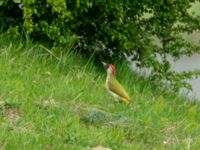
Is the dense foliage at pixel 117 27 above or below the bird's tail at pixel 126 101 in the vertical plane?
above

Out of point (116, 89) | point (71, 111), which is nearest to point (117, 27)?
point (116, 89)

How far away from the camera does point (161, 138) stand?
6020 mm

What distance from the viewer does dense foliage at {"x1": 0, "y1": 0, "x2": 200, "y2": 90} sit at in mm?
8047

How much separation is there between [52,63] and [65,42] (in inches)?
17.9

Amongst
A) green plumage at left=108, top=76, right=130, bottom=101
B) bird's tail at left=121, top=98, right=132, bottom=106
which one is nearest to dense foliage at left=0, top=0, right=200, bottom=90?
green plumage at left=108, top=76, right=130, bottom=101

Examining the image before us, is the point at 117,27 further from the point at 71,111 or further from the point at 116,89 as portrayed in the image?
the point at 71,111

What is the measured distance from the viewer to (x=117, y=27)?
8594 millimetres

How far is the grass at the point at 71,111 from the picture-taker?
547cm

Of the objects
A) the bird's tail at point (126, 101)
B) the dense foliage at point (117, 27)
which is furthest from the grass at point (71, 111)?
the dense foliage at point (117, 27)

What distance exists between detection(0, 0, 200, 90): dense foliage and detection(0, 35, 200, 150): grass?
0.33 meters

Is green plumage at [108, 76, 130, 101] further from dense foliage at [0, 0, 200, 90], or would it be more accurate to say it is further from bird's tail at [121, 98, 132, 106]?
dense foliage at [0, 0, 200, 90]

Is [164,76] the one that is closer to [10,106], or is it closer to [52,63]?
[52,63]

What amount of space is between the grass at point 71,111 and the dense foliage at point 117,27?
0.33m

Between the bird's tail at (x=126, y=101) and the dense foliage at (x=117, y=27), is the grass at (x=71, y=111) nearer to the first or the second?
the bird's tail at (x=126, y=101)
